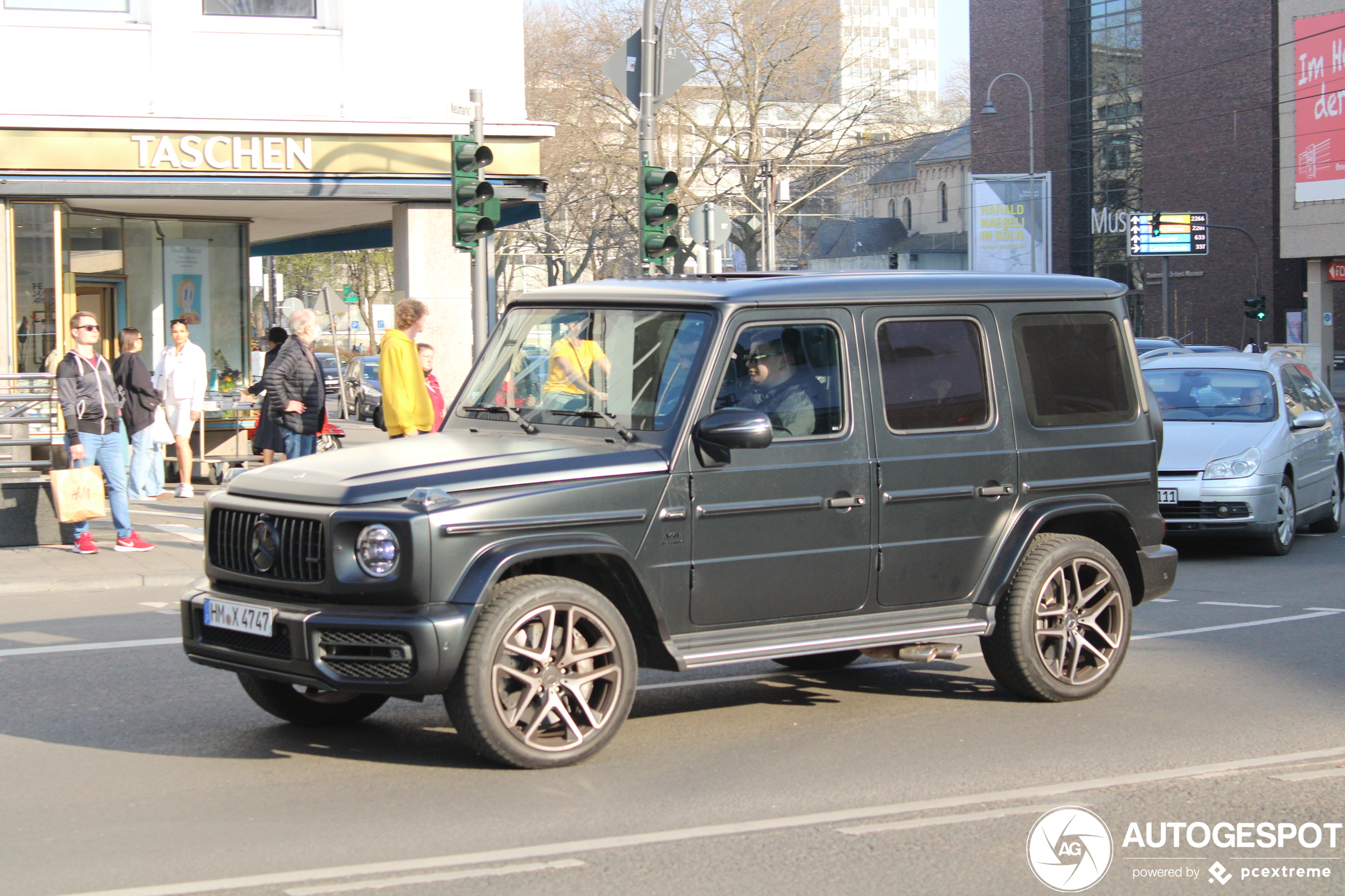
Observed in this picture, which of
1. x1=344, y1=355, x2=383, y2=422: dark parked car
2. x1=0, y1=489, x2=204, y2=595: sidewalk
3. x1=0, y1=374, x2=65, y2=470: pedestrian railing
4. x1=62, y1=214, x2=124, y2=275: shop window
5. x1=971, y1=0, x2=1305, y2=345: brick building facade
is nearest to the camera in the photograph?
x1=0, y1=489, x2=204, y2=595: sidewalk

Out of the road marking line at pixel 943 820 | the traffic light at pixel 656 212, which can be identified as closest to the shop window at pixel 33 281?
the traffic light at pixel 656 212

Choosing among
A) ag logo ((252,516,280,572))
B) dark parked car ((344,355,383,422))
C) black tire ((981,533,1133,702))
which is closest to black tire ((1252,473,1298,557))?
black tire ((981,533,1133,702))

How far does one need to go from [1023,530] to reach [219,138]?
542 inches

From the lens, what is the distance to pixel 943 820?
5082mm

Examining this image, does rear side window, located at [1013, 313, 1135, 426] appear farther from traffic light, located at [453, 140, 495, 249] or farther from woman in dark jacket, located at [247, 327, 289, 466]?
traffic light, located at [453, 140, 495, 249]

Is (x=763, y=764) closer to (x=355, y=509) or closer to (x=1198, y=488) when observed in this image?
(x=355, y=509)

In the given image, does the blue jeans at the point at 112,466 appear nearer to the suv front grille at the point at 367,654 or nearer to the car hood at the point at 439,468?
the car hood at the point at 439,468

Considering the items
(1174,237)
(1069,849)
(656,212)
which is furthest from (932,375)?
(1174,237)

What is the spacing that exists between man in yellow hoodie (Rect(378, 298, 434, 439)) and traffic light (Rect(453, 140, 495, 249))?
13.5ft

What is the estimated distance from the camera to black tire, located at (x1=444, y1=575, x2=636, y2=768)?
212 inches

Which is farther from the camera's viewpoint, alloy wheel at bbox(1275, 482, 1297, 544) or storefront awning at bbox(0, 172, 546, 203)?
storefront awning at bbox(0, 172, 546, 203)

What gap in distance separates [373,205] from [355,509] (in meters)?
15.0

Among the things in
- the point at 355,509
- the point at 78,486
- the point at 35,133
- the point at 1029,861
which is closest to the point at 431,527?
the point at 355,509

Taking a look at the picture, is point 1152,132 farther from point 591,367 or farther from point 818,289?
point 591,367
